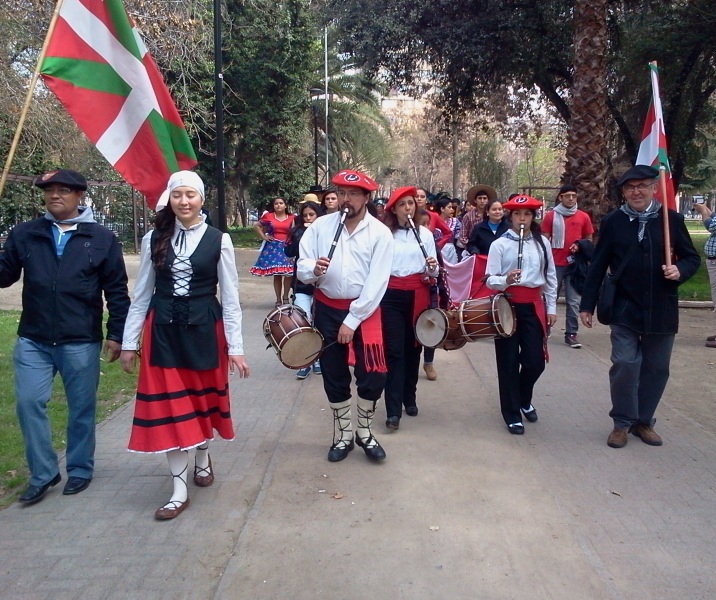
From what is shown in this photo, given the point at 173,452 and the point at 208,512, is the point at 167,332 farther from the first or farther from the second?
the point at 208,512

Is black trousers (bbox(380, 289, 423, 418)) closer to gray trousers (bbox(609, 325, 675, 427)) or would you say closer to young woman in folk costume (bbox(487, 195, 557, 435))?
young woman in folk costume (bbox(487, 195, 557, 435))

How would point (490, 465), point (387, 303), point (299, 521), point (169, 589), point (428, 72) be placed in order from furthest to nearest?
point (428, 72)
point (387, 303)
point (490, 465)
point (299, 521)
point (169, 589)

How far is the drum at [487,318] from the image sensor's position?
5941 mm

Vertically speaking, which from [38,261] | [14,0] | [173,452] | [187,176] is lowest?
[173,452]

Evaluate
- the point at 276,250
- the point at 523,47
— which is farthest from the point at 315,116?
Result: the point at 276,250

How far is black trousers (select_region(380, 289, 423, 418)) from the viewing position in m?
6.04

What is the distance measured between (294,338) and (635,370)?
2.52 m

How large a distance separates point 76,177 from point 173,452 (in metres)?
1.71

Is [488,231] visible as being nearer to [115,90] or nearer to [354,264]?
[354,264]

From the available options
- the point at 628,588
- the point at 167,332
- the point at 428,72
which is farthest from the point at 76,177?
the point at 428,72

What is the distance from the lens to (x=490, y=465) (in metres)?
5.36

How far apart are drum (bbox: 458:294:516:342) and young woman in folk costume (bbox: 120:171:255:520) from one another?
2.19 m

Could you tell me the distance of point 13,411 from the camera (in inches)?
259

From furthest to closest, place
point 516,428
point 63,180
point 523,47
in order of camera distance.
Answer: point 523,47, point 516,428, point 63,180
